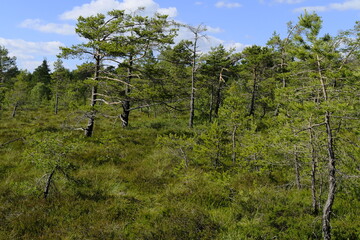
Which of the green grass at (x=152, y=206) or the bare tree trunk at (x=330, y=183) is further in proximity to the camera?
the green grass at (x=152, y=206)

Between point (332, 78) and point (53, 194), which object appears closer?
point (332, 78)

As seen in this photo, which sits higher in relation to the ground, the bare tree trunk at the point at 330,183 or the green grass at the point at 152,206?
the bare tree trunk at the point at 330,183

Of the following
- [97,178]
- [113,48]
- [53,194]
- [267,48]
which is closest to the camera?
[53,194]

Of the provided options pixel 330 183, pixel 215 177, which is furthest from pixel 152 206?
pixel 330 183

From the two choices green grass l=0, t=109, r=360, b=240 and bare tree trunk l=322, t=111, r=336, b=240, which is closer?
bare tree trunk l=322, t=111, r=336, b=240

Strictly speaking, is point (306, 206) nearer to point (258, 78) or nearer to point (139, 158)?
point (139, 158)

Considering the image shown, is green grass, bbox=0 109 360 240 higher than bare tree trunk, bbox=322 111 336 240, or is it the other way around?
bare tree trunk, bbox=322 111 336 240

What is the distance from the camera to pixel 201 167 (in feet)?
35.5

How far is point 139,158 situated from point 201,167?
11.2 feet

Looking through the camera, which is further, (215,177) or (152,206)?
(215,177)

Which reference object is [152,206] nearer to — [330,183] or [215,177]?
[215,177]

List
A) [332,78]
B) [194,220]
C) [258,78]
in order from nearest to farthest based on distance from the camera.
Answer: [332,78]
[194,220]
[258,78]

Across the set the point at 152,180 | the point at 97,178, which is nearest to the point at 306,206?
the point at 152,180

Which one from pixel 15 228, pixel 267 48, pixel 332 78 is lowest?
pixel 15 228
